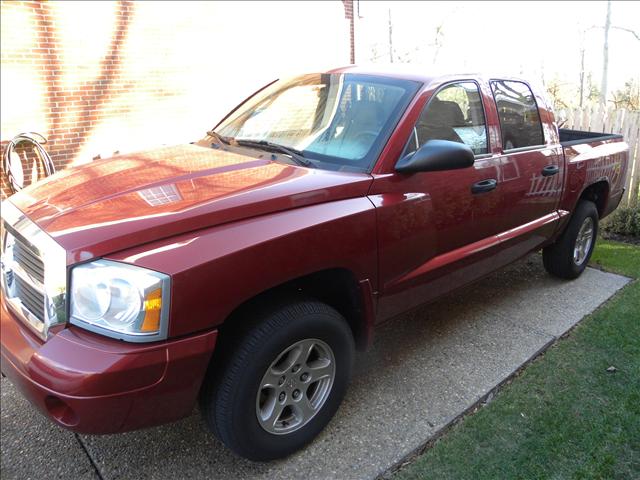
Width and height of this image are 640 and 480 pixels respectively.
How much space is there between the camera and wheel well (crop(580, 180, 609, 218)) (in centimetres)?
458

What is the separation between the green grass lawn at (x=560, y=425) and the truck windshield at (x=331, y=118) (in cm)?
147

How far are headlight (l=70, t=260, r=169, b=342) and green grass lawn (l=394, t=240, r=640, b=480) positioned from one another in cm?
136

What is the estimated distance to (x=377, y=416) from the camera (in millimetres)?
2799

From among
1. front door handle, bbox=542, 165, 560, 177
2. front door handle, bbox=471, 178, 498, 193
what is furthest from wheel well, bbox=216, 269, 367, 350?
front door handle, bbox=542, 165, 560, 177

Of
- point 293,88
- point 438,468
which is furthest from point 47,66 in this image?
point 438,468

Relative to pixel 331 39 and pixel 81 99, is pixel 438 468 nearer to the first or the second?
pixel 81 99

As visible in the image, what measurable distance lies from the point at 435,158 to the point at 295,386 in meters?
1.31

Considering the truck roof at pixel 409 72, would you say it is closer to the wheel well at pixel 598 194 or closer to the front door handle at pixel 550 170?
the front door handle at pixel 550 170

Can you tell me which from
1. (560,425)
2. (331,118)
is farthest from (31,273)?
(560,425)

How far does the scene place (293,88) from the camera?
351 cm

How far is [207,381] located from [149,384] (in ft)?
1.11

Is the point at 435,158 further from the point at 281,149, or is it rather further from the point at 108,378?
the point at 108,378

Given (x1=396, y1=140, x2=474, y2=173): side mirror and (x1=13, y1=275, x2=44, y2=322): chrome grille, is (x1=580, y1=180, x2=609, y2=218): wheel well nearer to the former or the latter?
(x1=396, y1=140, x2=474, y2=173): side mirror

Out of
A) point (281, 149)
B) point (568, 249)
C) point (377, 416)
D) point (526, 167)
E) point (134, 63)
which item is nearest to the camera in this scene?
point (377, 416)
